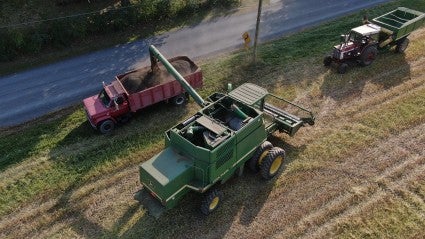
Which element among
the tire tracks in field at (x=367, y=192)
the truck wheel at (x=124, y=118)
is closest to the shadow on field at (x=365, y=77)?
the tire tracks in field at (x=367, y=192)

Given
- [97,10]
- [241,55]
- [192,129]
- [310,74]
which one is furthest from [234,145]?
[97,10]

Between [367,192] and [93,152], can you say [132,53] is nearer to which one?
[93,152]

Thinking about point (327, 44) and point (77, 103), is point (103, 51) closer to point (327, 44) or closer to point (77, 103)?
point (77, 103)

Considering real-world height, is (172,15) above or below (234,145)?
below

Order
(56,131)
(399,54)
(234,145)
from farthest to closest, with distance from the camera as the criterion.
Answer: (399,54) → (56,131) → (234,145)

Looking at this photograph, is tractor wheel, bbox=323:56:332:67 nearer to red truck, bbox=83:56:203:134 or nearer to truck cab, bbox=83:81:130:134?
red truck, bbox=83:56:203:134

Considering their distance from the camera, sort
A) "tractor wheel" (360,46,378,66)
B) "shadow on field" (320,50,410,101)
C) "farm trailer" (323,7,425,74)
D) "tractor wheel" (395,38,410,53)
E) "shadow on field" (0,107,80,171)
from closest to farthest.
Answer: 1. "shadow on field" (0,107,80,171)
2. "shadow on field" (320,50,410,101)
3. "farm trailer" (323,7,425,74)
4. "tractor wheel" (360,46,378,66)
5. "tractor wheel" (395,38,410,53)

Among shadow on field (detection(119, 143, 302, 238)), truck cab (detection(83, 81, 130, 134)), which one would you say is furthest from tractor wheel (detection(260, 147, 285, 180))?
truck cab (detection(83, 81, 130, 134))

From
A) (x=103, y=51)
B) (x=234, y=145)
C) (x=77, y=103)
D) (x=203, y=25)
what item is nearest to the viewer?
(x=234, y=145)
